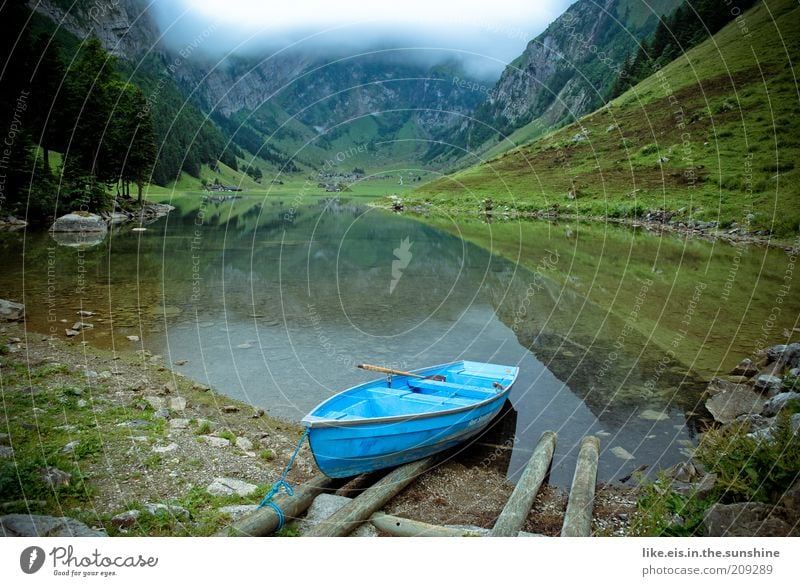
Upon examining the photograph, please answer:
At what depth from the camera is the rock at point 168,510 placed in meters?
6.53

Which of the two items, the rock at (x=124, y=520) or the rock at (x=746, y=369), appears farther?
the rock at (x=746, y=369)

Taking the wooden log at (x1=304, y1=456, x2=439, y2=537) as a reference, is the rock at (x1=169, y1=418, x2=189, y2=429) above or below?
above

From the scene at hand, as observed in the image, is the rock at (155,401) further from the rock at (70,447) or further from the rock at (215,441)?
the rock at (70,447)

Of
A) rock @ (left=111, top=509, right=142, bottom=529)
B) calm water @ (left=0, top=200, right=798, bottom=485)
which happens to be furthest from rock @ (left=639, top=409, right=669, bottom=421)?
rock @ (left=111, top=509, right=142, bottom=529)

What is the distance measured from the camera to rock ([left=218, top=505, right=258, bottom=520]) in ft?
23.0

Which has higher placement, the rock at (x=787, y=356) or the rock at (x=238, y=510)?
the rock at (x=787, y=356)

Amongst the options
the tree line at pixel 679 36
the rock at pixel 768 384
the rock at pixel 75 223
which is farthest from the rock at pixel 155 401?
the tree line at pixel 679 36

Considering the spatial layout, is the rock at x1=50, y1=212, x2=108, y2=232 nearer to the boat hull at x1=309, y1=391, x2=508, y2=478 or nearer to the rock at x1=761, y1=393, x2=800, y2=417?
the boat hull at x1=309, y1=391, x2=508, y2=478

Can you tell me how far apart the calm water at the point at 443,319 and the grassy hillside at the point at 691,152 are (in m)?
14.8

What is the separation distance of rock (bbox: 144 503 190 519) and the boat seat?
5.88 metres

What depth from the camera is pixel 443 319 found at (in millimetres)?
21734

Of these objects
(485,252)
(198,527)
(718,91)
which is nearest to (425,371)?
(198,527)

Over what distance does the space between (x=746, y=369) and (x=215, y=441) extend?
14.1 meters

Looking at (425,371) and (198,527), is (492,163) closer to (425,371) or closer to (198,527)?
(425,371)
